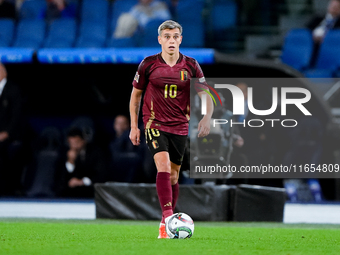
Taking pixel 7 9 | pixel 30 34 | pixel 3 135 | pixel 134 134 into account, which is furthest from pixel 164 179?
pixel 7 9

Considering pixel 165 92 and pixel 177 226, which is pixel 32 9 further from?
pixel 177 226

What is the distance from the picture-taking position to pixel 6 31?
39.0 feet

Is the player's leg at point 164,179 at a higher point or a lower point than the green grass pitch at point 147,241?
higher

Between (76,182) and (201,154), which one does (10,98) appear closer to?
(76,182)

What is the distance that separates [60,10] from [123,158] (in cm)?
358

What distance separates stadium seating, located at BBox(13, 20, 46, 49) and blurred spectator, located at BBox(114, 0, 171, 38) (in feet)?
4.82

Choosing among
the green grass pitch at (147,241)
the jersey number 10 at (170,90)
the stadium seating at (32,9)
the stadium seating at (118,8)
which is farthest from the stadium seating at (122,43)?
the jersey number 10 at (170,90)

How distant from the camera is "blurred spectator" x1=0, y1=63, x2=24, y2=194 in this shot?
10.5 meters

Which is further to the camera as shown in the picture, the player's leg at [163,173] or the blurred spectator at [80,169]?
the blurred spectator at [80,169]

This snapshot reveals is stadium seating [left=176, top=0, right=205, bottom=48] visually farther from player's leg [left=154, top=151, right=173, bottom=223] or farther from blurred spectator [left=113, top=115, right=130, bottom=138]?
player's leg [left=154, top=151, right=173, bottom=223]

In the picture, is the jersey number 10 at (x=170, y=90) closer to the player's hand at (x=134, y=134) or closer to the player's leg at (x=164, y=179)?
the player's hand at (x=134, y=134)

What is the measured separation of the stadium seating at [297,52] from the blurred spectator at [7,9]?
5.24m

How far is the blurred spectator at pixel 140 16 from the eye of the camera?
37.0ft

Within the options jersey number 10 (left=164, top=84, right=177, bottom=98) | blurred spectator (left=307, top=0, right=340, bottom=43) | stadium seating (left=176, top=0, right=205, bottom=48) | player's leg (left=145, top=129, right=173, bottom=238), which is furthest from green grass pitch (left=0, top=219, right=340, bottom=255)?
blurred spectator (left=307, top=0, right=340, bottom=43)
